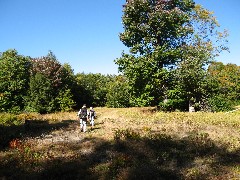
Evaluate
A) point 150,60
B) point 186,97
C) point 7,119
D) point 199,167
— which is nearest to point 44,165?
point 199,167

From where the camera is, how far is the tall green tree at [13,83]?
147 ft

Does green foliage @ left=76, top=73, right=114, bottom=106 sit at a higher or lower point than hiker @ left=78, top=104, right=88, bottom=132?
higher

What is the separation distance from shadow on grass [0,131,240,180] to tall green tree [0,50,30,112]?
101ft

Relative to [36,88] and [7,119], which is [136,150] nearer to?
[7,119]

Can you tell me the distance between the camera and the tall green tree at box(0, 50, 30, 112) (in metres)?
44.8

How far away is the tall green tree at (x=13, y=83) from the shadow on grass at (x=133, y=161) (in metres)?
30.8

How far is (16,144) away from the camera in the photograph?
17.3 meters

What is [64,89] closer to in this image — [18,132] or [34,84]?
[34,84]

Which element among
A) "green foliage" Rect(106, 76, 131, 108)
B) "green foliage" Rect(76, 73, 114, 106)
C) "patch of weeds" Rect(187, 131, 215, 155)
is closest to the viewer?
"patch of weeds" Rect(187, 131, 215, 155)

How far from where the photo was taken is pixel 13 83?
45.1 metres

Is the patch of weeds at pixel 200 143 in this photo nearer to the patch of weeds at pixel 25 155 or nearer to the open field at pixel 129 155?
the open field at pixel 129 155

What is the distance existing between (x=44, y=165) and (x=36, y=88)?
32212 mm

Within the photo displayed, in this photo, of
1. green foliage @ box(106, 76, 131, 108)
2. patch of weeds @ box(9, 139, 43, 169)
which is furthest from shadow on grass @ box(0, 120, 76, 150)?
green foliage @ box(106, 76, 131, 108)

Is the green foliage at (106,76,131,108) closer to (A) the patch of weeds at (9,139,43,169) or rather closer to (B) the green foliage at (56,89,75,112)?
(B) the green foliage at (56,89,75,112)
